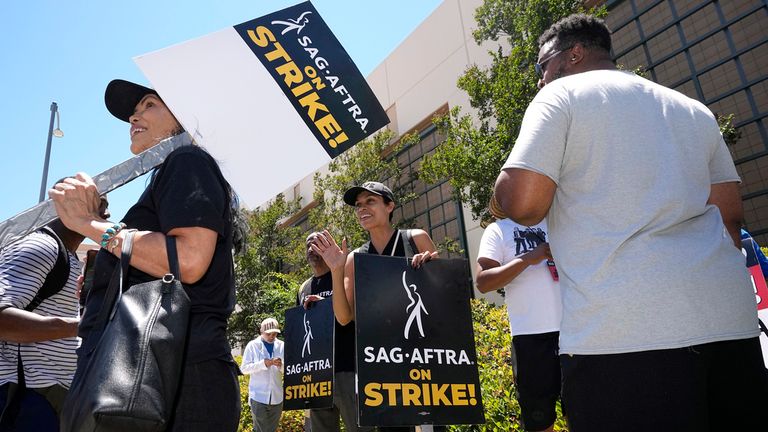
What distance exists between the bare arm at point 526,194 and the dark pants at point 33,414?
2.13m

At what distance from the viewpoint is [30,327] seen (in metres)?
2.13

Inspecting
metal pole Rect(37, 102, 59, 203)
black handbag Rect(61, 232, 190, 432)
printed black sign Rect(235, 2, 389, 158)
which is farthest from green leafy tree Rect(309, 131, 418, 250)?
black handbag Rect(61, 232, 190, 432)

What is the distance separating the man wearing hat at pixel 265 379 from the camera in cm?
766

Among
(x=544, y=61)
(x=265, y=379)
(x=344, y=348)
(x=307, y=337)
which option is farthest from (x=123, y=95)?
(x=265, y=379)

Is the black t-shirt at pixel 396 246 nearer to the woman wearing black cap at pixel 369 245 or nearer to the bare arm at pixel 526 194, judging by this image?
the woman wearing black cap at pixel 369 245

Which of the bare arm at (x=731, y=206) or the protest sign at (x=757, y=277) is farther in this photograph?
the protest sign at (x=757, y=277)

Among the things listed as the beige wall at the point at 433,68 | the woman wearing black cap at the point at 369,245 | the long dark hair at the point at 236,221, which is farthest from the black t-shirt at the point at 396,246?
the beige wall at the point at 433,68

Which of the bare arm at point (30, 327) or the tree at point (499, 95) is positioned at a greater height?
the tree at point (499, 95)

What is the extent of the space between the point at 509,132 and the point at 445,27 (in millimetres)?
7555

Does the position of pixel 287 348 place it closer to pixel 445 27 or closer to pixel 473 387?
pixel 473 387

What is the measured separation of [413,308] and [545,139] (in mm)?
1650

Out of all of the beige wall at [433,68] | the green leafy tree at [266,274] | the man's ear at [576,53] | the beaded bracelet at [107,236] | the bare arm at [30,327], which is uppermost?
the beige wall at [433,68]

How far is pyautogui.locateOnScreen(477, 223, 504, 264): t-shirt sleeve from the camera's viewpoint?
11.5 ft

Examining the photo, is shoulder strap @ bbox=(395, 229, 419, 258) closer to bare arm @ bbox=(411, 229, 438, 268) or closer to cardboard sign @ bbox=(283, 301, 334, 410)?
bare arm @ bbox=(411, 229, 438, 268)
